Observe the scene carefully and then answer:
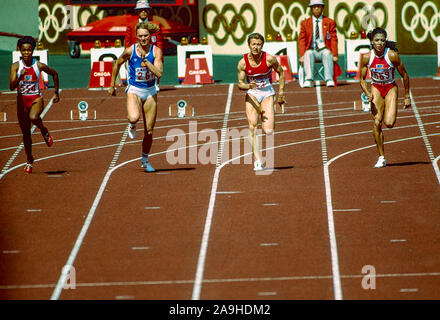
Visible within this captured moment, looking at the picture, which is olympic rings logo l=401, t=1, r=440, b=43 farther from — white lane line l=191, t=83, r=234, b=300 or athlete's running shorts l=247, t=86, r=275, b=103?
athlete's running shorts l=247, t=86, r=275, b=103

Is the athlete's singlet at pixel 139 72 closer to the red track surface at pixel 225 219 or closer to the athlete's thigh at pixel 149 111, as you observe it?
the athlete's thigh at pixel 149 111

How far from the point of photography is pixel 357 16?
110ft

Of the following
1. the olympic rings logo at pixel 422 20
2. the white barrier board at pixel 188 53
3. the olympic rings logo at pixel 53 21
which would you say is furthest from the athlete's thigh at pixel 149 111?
the olympic rings logo at pixel 53 21

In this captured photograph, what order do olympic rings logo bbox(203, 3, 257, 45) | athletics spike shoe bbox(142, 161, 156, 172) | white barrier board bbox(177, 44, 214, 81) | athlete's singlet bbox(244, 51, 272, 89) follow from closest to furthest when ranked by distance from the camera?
athlete's singlet bbox(244, 51, 272, 89) < athletics spike shoe bbox(142, 161, 156, 172) < white barrier board bbox(177, 44, 214, 81) < olympic rings logo bbox(203, 3, 257, 45)

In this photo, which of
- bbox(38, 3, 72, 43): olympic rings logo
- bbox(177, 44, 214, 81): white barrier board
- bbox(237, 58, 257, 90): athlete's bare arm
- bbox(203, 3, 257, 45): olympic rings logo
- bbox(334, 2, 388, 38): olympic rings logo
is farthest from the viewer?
bbox(38, 3, 72, 43): olympic rings logo

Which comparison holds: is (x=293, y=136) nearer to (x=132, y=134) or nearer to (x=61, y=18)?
(x=132, y=134)

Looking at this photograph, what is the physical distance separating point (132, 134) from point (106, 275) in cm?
535

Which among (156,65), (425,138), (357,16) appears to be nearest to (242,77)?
(156,65)

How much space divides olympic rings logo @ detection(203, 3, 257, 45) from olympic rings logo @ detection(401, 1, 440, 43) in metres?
5.27

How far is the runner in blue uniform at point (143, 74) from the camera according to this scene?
1350cm

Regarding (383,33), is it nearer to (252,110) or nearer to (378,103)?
(378,103)

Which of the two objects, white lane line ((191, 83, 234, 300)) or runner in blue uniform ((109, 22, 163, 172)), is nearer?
white lane line ((191, 83, 234, 300))

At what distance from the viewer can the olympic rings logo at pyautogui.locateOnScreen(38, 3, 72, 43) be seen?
122 ft

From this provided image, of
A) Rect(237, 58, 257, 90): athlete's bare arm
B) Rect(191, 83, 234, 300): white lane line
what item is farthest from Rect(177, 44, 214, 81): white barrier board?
Rect(237, 58, 257, 90): athlete's bare arm
